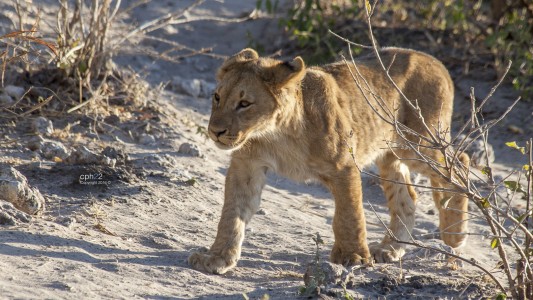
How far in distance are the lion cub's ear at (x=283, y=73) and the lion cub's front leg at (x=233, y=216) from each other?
63 cm

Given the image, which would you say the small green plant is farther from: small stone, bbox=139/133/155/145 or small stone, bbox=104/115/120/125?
small stone, bbox=104/115/120/125

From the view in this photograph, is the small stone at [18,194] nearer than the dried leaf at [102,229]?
Yes

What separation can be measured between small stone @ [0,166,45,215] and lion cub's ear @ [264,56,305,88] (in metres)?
1.86

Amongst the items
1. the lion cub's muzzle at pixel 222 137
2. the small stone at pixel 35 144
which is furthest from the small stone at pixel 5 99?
the lion cub's muzzle at pixel 222 137

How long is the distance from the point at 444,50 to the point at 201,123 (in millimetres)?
4039

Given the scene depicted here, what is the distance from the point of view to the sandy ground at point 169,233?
17.7ft

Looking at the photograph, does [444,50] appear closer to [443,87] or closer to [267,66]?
[443,87]

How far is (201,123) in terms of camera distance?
9.83 metres

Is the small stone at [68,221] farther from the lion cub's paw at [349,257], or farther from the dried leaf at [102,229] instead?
the lion cub's paw at [349,257]

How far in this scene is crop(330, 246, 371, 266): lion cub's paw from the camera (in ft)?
20.6

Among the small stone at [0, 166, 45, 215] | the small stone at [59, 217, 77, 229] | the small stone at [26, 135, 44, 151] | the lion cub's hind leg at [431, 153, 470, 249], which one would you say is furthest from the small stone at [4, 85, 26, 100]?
the lion cub's hind leg at [431, 153, 470, 249]

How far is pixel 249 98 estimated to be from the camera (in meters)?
6.07

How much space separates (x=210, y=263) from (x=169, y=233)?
0.79 m

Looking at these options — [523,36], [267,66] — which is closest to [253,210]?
[267,66]
